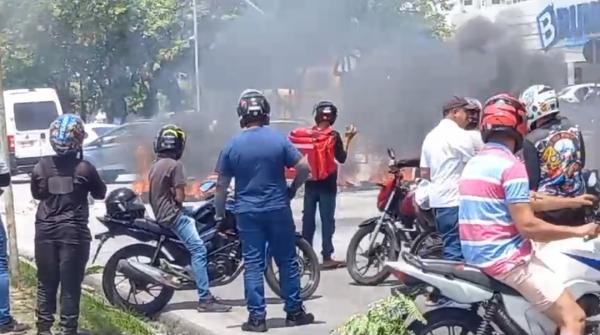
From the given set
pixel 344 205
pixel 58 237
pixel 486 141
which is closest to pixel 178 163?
pixel 58 237

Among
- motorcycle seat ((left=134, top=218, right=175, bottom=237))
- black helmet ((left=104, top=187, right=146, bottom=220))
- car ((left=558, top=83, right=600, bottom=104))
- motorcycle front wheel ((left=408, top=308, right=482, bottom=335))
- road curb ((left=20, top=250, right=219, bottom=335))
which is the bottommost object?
road curb ((left=20, top=250, right=219, bottom=335))

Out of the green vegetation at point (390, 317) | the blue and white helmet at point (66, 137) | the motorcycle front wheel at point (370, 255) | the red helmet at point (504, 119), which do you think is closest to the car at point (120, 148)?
the motorcycle front wheel at point (370, 255)

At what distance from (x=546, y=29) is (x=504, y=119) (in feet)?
55.4

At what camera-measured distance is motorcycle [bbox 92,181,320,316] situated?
339 inches

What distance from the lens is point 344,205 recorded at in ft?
53.9

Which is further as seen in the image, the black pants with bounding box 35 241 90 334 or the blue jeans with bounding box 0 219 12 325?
the blue jeans with bounding box 0 219 12 325

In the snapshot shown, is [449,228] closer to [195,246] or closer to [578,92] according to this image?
[195,246]

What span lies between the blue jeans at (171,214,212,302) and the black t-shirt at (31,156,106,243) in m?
0.99

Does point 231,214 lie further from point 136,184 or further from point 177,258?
point 136,184

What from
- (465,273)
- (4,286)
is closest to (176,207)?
(4,286)

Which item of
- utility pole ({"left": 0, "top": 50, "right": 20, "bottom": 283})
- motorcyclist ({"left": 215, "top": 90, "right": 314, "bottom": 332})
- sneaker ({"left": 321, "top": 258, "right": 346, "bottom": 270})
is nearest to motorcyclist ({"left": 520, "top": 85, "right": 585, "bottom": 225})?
motorcyclist ({"left": 215, "top": 90, "right": 314, "bottom": 332})

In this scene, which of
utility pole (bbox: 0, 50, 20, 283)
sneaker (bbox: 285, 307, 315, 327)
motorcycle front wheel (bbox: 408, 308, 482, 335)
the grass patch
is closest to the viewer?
motorcycle front wheel (bbox: 408, 308, 482, 335)

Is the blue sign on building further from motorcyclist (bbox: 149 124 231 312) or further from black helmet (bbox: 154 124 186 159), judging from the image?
motorcyclist (bbox: 149 124 231 312)

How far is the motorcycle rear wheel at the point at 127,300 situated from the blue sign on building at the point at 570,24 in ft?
45.8
